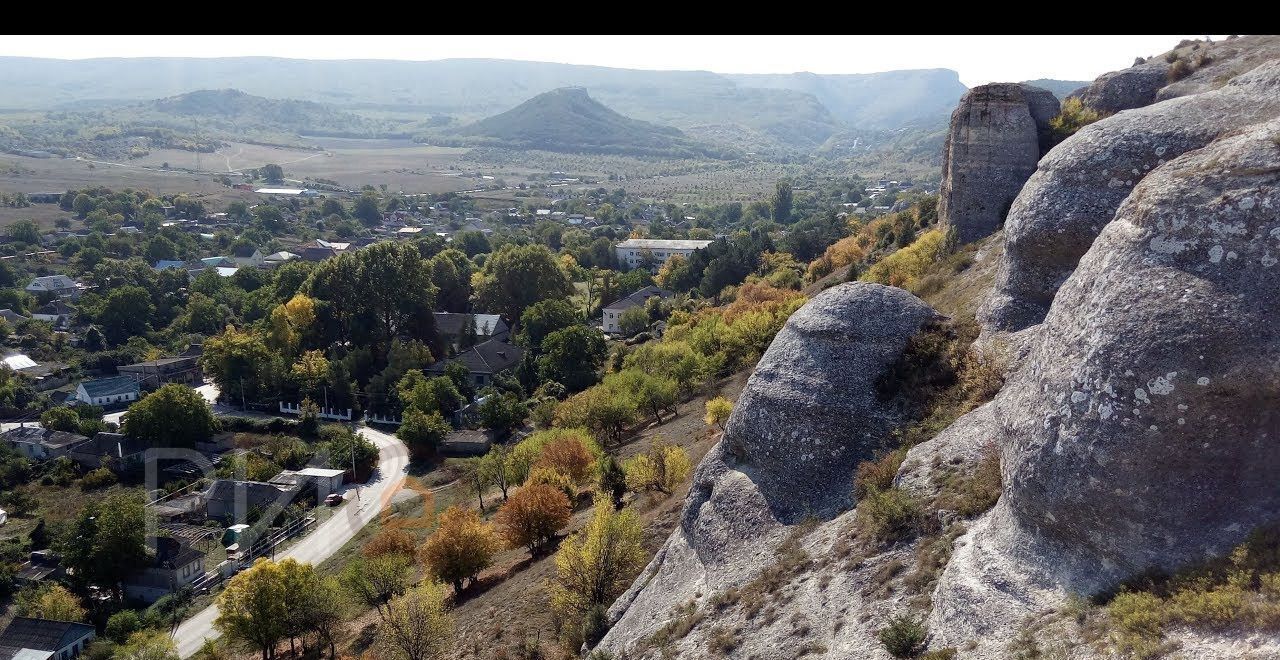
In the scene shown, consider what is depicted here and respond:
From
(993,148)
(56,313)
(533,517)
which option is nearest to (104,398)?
(56,313)

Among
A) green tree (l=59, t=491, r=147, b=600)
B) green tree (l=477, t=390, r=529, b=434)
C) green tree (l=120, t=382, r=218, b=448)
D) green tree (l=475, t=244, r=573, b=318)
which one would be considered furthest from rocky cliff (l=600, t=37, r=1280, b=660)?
green tree (l=475, t=244, r=573, b=318)

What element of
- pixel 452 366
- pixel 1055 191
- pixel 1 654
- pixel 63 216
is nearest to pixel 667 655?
pixel 1055 191

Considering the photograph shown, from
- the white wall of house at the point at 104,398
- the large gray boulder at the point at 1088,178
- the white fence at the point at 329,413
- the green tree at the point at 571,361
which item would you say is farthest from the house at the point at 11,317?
the large gray boulder at the point at 1088,178

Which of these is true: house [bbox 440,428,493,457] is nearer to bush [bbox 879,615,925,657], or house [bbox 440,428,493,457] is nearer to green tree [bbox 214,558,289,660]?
green tree [bbox 214,558,289,660]

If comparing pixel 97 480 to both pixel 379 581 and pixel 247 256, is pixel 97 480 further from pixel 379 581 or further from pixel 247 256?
pixel 247 256

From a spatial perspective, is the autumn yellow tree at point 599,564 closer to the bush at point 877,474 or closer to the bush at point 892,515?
the bush at point 877,474

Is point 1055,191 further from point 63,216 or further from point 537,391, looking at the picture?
point 63,216
